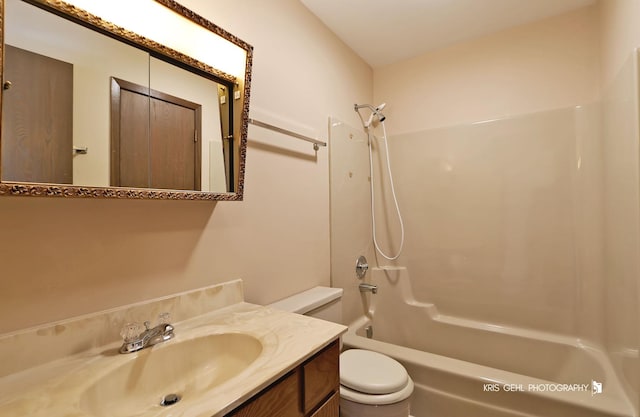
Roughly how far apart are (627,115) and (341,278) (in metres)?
1.68

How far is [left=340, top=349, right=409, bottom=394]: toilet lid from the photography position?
4.23 feet

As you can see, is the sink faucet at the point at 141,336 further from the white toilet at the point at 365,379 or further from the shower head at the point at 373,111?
the shower head at the point at 373,111

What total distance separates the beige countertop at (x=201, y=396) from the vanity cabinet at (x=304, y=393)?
4cm

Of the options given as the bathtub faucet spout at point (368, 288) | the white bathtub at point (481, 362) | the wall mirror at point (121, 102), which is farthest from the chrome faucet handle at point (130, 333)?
the bathtub faucet spout at point (368, 288)

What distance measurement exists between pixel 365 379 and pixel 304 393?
0.62 meters

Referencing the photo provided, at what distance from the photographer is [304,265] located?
5.54 feet

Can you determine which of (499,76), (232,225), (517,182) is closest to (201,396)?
(232,225)

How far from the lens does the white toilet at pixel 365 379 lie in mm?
1266

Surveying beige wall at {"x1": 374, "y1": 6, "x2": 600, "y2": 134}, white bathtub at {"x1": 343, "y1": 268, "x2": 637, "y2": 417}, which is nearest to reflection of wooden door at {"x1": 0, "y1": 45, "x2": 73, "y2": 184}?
white bathtub at {"x1": 343, "y1": 268, "x2": 637, "y2": 417}

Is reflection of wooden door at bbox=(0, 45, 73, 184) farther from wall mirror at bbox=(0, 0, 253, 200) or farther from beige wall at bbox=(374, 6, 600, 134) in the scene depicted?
beige wall at bbox=(374, 6, 600, 134)

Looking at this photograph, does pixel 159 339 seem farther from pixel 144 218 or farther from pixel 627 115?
pixel 627 115

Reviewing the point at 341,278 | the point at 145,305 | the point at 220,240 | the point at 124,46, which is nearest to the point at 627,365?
the point at 341,278

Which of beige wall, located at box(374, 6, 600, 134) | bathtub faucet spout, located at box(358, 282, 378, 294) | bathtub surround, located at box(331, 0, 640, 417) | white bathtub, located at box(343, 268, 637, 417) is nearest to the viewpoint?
white bathtub, located at box(343, 268, 637, 417)

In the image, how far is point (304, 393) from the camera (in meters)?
0.83
